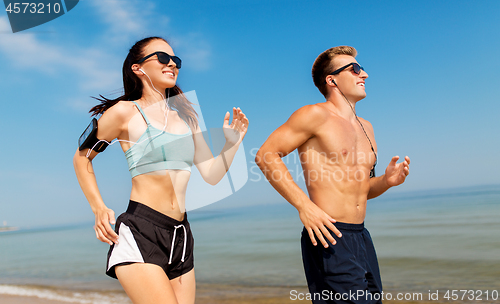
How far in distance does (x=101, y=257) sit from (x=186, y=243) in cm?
1673

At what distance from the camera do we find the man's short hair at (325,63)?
11.6 ft

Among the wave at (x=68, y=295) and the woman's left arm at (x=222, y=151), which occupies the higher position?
the woman's left arm at (x=222, y=151)

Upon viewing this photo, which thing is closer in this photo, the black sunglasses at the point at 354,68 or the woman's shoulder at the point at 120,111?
the woman's shoulder at the point at 120,111

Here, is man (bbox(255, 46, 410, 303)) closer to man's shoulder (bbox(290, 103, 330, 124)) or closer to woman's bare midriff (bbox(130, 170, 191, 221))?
man's shoulder (bbox(290, 103, 330, 124))

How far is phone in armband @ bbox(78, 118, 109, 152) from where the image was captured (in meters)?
2.59

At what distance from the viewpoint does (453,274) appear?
10.0 m

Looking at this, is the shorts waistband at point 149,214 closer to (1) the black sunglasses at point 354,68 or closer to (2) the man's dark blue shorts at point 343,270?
(2) the man's dark blue shorts at point 343,270

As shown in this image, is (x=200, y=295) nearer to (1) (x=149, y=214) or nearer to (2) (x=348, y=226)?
(2) (x=348, y=226)

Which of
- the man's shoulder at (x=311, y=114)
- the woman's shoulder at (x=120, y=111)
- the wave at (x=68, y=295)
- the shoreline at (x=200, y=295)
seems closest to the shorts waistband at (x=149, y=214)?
the woman's shoulder at (x=120, y=111)

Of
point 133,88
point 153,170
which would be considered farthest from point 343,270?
point 133,88

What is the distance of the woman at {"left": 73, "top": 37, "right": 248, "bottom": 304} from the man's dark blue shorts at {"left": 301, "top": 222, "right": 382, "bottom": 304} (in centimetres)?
99

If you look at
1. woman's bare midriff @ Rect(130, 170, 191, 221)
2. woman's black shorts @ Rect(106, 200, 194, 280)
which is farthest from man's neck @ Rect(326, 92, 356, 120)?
woman's black shorts @ Rect(106, 200, 194, 280)

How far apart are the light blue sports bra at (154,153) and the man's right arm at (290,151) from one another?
65 cm

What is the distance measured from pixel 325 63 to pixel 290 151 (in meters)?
1.15
